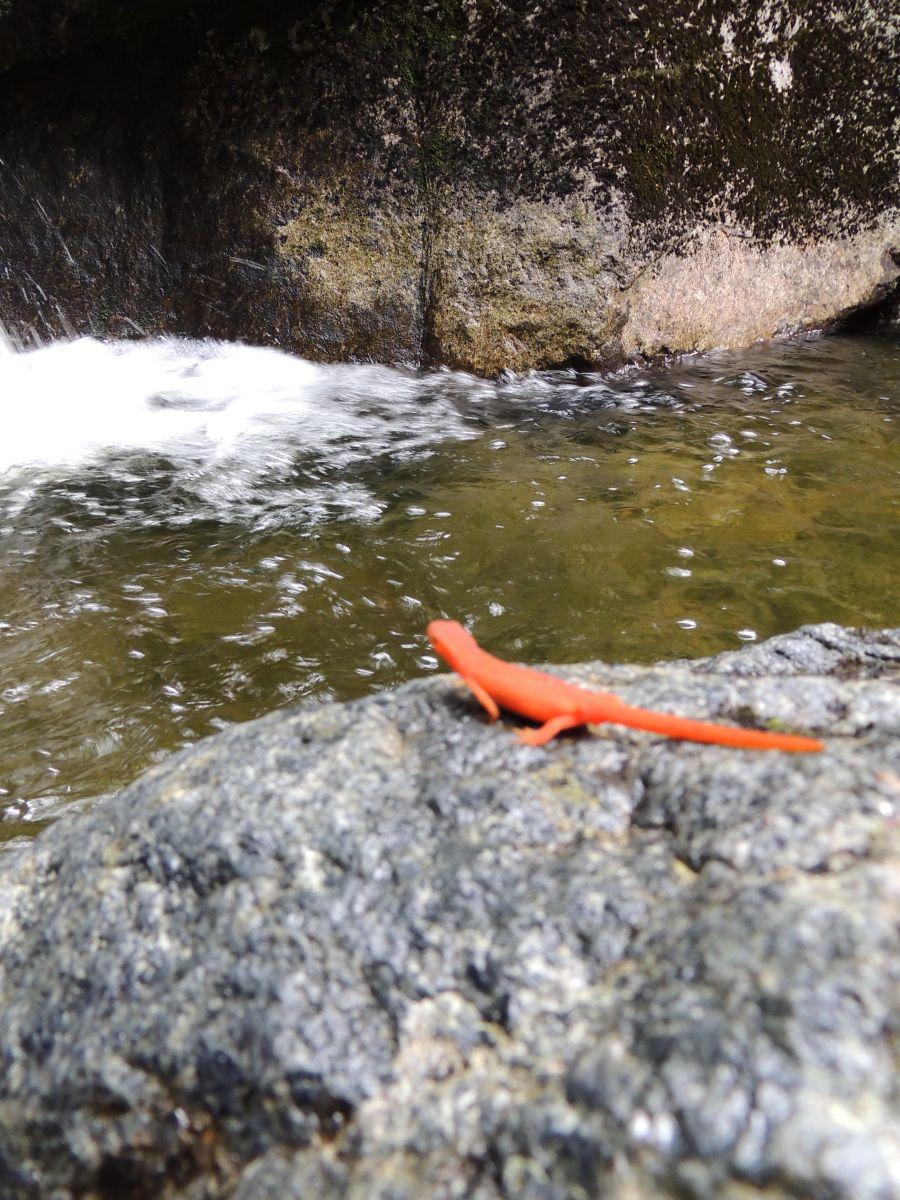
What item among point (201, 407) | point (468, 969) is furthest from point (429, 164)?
point (468, 969)

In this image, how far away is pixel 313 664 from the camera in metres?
3.55

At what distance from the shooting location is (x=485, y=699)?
1.90 meters

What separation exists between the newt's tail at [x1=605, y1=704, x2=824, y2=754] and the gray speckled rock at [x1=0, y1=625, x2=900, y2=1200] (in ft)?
0.10

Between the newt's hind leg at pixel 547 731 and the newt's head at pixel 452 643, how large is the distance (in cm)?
21

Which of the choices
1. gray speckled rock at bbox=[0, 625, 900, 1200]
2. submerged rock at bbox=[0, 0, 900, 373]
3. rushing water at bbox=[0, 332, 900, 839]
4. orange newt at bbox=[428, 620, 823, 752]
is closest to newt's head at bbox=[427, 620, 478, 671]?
orange newt at bbox=[428, 620, 823, 752]

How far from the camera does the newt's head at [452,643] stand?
1955mm

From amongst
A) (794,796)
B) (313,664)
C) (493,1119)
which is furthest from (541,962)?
(313,664)

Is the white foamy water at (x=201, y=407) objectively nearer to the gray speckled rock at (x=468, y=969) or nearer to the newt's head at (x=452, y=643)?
the newt's head at (x=452, y=643)

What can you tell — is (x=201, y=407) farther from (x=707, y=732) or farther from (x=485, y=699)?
(x=707, y=732)

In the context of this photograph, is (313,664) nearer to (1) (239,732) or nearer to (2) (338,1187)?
(1) (239,732)

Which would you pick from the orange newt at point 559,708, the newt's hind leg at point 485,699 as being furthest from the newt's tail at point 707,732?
the newt's hind leg at point 485,699

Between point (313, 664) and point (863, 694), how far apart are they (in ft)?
7.11

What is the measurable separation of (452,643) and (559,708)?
0.98ft

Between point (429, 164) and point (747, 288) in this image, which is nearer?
point (429, 164)
